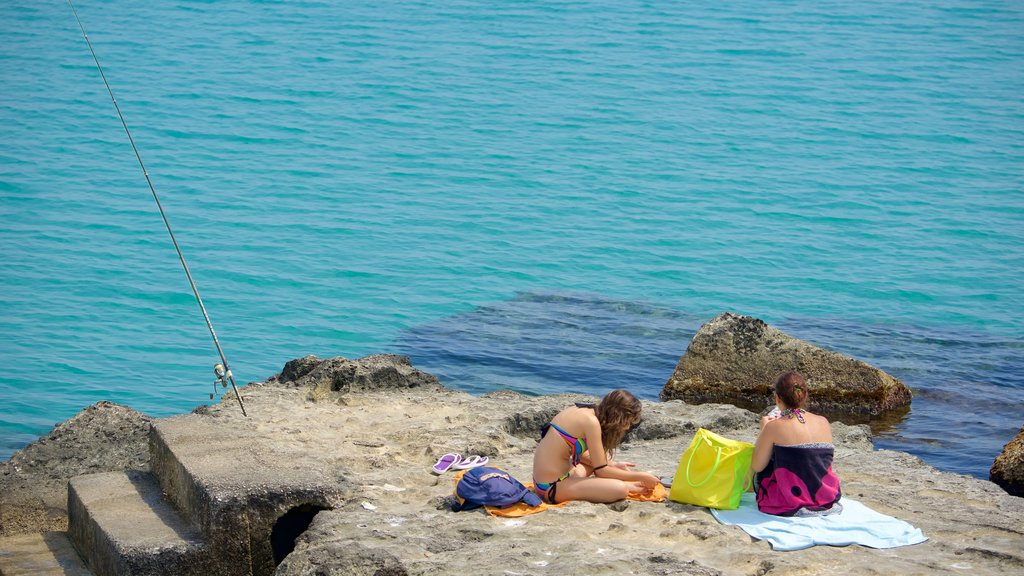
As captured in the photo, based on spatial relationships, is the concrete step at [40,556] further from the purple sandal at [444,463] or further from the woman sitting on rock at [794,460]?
the woman sitting on rock at [794,460]

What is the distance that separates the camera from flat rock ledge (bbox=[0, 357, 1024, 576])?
4.93m

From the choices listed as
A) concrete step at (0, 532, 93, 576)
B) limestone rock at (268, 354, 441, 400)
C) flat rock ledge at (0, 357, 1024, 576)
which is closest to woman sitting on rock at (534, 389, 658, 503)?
flat rock ledge at (0, 357, 1024, 576)

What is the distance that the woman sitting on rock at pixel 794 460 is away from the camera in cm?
554

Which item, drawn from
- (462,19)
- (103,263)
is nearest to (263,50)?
(462,19)

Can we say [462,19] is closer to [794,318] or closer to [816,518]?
[794,318]

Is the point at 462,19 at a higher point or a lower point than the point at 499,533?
higher

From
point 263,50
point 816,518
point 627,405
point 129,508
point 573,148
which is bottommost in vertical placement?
point 129,508

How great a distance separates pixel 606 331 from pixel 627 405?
6.15 metres

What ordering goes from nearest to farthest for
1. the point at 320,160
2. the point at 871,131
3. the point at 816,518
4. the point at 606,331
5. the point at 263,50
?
the point at 816,518, the point at 606,331, the point at 320,160, the point at 871,131, the point at 263,50

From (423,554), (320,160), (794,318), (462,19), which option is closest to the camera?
(423,554)

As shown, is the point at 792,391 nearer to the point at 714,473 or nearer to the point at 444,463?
the point at 714,473

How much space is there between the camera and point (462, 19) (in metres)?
26.6

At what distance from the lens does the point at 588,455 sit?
5840mm

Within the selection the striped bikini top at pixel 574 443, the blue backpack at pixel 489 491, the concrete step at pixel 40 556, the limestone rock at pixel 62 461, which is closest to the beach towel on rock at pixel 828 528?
the striped bikini top at pixel 574 443
